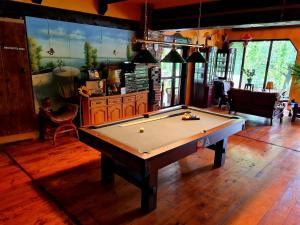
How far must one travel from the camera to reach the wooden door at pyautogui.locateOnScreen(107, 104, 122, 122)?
4992 mm

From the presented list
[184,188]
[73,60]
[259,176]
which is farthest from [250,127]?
[73,60]

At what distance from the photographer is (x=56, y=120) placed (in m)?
4.16

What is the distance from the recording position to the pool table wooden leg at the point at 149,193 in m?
2.37

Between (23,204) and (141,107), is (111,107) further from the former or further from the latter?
(23,204)

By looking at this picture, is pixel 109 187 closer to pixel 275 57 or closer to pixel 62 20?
pixel 62 20

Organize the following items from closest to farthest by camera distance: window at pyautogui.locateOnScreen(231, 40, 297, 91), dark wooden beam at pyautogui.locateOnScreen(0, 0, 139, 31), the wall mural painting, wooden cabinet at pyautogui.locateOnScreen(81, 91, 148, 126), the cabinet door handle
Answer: dark wooden beam at pyautogui.locateOnScreen(0, 0, 139, 31)
the cabinet door handle
the wall mural painting
wooden cabinet at pyautogui.locateOnScreen(81, 91, 148, 126)
window at pyautogui.locateOnScreen(231, 40, 297, 91)

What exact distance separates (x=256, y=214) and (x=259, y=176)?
96 cm

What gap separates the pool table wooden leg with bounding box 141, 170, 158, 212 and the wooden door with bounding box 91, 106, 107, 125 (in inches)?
102

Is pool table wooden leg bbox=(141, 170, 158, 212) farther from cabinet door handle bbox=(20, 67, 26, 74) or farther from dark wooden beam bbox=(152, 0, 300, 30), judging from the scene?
dark wooden beam bbox=(152, 0, 300, 30)

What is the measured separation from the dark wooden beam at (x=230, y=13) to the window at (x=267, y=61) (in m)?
4.80

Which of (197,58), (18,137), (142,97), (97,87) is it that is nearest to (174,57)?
(197,58)

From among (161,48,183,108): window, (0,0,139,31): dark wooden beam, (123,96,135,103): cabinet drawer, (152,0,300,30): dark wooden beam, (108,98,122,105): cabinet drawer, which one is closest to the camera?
(152,0,300,30): dark wooden beam

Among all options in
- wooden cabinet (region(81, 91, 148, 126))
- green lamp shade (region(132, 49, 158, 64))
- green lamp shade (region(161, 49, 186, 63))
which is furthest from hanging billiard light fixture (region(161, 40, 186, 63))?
wooden cabinet (region(81, 91, 148, 126))

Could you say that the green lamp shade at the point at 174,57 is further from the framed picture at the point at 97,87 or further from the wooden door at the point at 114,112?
the wooden door at the point at 114,112
